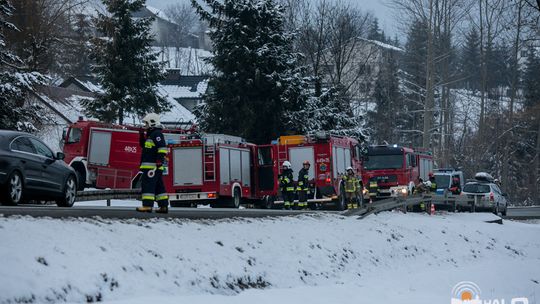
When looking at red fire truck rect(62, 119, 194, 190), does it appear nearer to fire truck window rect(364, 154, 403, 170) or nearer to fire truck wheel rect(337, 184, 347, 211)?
fire truck wheel rect(337, 184, 347, 211)

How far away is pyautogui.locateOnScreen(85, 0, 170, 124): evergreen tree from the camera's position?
42.6m

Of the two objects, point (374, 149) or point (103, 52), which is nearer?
point (374, 149)

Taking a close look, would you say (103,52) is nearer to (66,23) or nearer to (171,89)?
(66,23)

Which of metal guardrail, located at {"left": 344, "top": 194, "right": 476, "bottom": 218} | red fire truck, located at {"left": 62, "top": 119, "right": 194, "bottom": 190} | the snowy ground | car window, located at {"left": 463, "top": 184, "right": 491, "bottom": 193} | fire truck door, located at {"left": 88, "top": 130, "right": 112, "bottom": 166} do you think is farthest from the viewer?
car window, located at {"left": 463, "top": 184, "right": 491, "bottom": 193}

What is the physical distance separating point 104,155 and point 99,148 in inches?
12.7

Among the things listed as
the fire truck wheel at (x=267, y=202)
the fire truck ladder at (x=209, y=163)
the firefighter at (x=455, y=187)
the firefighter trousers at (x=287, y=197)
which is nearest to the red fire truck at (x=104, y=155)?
the fire truck wheel at (x=267, y=202)

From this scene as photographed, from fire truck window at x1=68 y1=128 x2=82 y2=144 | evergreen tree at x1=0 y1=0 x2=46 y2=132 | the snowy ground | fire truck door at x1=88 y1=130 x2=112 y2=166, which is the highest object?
evergreen tree at x1=0 y1=0 x2=46 y2=132

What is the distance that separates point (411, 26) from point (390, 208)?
1284 inches

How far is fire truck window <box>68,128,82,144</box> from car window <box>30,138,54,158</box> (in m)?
15.4

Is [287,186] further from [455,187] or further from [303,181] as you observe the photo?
[455,187]

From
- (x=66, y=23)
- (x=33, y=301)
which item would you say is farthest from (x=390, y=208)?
(x=66, y=23)

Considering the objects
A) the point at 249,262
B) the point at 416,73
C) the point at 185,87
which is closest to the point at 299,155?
the point at 249,262

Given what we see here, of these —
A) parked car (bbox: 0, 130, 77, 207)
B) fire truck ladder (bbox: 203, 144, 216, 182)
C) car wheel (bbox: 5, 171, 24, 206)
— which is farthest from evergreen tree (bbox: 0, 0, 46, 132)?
car wheel (bbox: 5, 171, 24, 206)

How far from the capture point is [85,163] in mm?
33375
